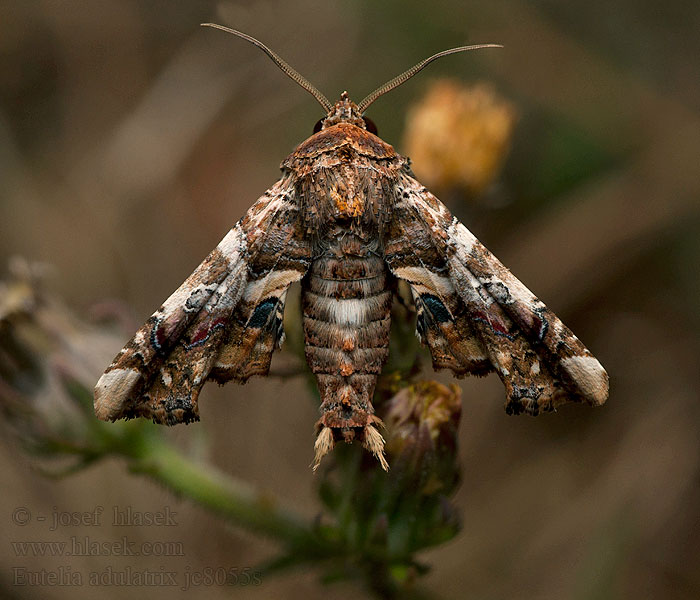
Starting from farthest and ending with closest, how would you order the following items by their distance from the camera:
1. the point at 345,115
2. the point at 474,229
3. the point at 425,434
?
the point at 474,229 < the point at 345,115 < the point at 425,434

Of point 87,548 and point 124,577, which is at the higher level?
point 87,548

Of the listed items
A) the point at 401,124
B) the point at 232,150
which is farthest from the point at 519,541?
the point at 232,150

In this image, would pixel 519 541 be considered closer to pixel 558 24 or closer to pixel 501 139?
pixel 501 139

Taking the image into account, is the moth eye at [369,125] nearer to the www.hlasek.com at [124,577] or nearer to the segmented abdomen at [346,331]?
the segmented abdomen at [346,331]

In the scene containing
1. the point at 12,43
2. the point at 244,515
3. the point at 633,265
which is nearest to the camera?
the point at 244,515

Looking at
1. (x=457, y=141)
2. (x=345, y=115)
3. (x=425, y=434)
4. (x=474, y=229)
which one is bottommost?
(x=425, y=434)

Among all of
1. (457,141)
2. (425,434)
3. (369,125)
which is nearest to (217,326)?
(425,434)

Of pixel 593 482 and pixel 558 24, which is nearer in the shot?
pixel 593 482

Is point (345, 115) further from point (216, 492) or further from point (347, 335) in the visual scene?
point (216, 492)
